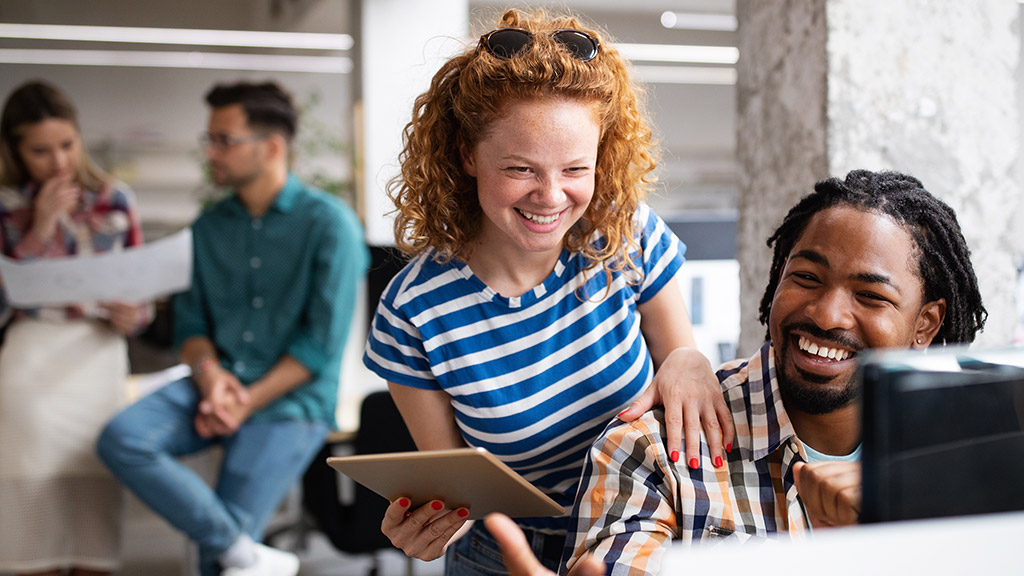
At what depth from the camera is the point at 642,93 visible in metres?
1.44

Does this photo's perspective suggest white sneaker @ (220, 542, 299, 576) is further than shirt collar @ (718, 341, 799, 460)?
Yes

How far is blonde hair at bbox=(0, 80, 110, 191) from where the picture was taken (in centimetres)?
281

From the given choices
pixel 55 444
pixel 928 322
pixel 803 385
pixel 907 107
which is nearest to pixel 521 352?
pixel 803 385

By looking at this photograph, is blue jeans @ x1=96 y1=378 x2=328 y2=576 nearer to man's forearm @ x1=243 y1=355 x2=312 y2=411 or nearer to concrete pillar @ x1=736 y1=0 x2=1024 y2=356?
man's forearm @ x1=243 y1=355 x2=312 y2=411

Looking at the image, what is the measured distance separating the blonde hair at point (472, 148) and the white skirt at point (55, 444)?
1881 mm

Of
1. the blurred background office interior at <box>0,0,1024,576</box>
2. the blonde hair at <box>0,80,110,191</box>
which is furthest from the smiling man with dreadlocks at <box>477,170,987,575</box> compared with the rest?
the blonde hair at <box>0,80,110,191</box>

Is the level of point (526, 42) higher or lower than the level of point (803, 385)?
higher

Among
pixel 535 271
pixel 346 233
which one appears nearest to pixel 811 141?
pixel 535 271

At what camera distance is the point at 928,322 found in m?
1.17

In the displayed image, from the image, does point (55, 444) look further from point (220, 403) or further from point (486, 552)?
point (486, 552)

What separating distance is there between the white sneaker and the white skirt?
515mm

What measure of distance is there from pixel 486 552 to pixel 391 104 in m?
3.76

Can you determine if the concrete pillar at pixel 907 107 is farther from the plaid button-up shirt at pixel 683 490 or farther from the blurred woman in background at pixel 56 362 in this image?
the blurred woman in background at pixel 56 362

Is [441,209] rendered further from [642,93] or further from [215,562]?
[215,562]
